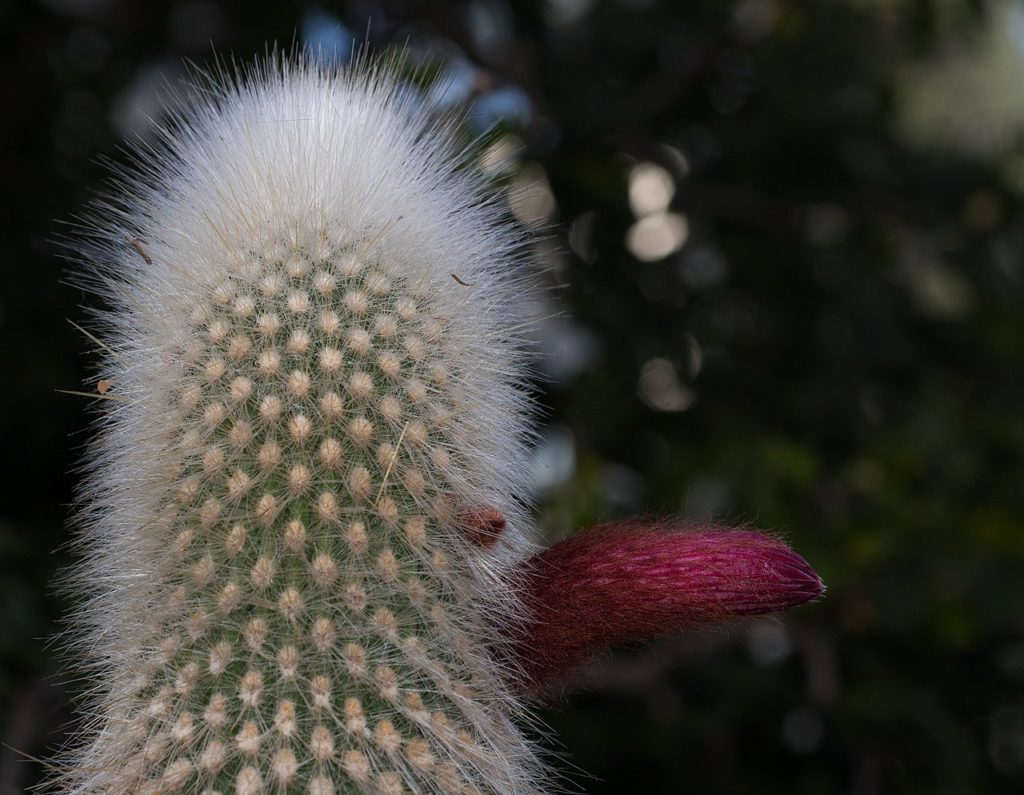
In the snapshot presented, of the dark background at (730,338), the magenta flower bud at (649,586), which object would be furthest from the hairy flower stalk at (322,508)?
the dark background at (730,338)

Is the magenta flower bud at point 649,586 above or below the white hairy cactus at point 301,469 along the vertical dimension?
below

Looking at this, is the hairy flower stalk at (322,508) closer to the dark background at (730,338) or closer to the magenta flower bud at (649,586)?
the magenta flower bud at (649,586)

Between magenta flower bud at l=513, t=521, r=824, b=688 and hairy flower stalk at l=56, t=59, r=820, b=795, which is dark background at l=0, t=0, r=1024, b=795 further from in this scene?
→ magenta flower bud at l=513, t=521, r=824, b=688

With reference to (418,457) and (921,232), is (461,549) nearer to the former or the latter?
(418,457)

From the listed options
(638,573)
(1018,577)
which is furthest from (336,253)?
(1018,577)

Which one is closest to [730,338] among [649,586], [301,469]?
[649,586]

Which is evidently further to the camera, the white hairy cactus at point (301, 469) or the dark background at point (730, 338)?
the dark background at point (730, 338)

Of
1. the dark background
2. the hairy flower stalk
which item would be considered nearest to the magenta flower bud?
the hairy flower stalk
